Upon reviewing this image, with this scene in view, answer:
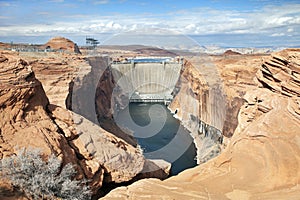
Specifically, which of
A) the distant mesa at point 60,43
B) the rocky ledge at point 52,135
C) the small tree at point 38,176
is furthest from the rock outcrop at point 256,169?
the distant mesa at point 60,43

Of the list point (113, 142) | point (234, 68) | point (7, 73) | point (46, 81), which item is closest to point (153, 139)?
point (234, 68)

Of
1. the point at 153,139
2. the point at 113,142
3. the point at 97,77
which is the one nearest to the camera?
the point at 113,142

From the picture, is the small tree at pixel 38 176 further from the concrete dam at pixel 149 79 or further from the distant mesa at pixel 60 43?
the concrete dam at pixel 149 79

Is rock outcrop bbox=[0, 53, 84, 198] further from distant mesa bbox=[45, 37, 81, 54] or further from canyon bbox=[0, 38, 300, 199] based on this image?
distant mesa bbox=[45, 37, 81, 54]

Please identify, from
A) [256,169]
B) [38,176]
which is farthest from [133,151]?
[256,169]

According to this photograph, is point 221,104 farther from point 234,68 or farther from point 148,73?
point 148,73

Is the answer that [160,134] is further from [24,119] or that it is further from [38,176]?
[38,176]

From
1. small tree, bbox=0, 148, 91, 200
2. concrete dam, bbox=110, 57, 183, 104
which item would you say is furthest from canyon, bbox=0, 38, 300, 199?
concrete dam, bbox=110, 57, 183, 104
